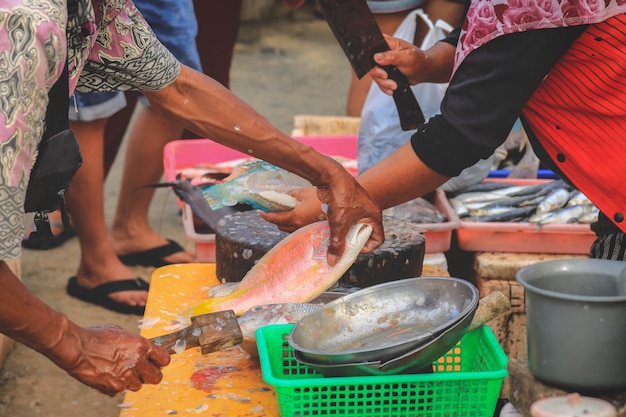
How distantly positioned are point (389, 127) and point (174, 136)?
4.39ft

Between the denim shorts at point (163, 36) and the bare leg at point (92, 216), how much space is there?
0.30 ft

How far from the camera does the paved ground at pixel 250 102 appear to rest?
11.8ft

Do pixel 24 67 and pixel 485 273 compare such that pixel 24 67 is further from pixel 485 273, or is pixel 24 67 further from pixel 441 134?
pixel 485 273

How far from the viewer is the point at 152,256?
476cm

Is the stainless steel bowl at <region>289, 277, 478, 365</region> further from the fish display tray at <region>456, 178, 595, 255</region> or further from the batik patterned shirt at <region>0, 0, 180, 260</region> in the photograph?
the fish display tray at <region>456, 178, 595, 255</region>

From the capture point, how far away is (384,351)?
1842 mm

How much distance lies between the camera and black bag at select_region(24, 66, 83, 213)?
180 centimetres

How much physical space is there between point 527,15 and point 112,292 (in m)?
2.78

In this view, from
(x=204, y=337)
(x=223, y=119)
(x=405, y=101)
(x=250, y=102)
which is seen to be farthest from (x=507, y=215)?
(x=250, y=102)

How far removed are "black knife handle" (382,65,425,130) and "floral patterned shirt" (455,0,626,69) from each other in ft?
2.24

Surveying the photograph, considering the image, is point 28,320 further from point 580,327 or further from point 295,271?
point 580,327

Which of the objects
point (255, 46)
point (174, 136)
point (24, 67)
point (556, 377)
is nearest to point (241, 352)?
point (556, 377)

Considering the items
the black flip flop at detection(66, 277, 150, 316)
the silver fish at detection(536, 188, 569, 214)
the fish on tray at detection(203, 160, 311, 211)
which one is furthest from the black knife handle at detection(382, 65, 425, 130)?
the black flip flop at detection(66, 277, 150, 316)

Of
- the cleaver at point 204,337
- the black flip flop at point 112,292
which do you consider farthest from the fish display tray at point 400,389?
the black flip flop at point 112,292
